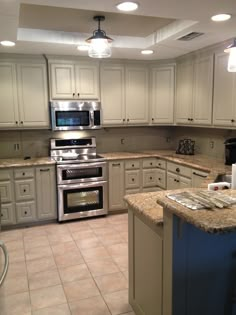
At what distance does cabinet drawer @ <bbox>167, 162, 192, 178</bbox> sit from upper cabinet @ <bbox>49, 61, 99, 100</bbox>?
5.14 feet

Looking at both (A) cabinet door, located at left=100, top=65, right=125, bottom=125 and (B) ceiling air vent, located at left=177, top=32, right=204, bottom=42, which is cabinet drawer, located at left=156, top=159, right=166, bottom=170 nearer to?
(A) cabinet door, located at left=100, top=65, right=125, bottom=125

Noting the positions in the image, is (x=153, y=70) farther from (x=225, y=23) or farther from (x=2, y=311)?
(x=2, y=311)

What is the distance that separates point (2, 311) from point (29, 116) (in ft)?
8.69

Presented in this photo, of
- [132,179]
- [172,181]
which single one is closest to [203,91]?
[172,181]

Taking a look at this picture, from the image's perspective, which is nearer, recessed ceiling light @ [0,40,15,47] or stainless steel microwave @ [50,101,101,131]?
recessed ceiling light @ [0,40,15,47]

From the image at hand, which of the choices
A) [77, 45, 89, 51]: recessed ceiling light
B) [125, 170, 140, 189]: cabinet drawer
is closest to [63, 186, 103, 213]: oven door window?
[125, 170, 140, 189]: cabinet drawer

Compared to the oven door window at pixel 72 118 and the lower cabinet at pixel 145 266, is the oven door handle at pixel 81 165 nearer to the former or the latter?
the oven door window at pixel 72 118

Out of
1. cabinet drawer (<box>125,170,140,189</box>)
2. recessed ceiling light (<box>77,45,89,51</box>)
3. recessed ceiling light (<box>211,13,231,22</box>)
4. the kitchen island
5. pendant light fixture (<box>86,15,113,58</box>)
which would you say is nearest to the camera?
the kitchen island

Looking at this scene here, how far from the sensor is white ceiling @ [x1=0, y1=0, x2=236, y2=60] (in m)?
2.20

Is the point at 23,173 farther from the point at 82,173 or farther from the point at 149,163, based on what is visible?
the point at 149,163

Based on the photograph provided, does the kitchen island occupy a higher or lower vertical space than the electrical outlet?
lower

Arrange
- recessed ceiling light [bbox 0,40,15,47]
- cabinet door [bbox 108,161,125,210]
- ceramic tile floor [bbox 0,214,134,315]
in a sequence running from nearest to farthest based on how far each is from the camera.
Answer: ceramic tile floor [bbox 0,214,134,315] → recessed ceiling light [bbox 0,40,15,47] → cabinet door [bbox 108,161,125,210]

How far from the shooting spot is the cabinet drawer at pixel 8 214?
3.89 meters

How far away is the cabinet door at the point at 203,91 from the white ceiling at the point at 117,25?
27 centimetres
